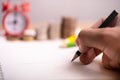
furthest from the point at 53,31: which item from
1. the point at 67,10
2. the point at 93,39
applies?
the point at 93,39

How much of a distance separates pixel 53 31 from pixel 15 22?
129 mm

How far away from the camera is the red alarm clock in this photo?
2.48ft

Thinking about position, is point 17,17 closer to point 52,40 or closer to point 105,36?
point 52,40

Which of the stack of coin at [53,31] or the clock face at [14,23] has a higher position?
the clock face at [14,23]

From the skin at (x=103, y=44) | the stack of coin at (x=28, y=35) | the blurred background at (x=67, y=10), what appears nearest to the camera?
the skin at (x=103, y=44)

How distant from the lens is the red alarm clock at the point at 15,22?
29.7 inches

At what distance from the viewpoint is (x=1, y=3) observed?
844 mm

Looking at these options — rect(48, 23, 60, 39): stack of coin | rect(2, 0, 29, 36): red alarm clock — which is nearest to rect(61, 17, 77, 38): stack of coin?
rect(48, 23, 60, 39): stack of coin

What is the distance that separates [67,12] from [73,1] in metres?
0.05

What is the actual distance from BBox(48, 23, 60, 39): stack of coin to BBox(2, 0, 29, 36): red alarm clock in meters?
0.08

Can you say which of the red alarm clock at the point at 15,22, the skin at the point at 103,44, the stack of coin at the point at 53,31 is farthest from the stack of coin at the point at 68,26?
the skin at the point at 103,44

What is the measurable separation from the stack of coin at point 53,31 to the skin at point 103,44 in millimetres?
346

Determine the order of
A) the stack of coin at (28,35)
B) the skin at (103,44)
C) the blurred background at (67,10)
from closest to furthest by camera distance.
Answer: the skin at (103,44)
the stack of coin at (28,35)
the blurred background at (67,10)

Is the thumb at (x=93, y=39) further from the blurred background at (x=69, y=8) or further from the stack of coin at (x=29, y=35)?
the blurred background at (x=69, y=8)
